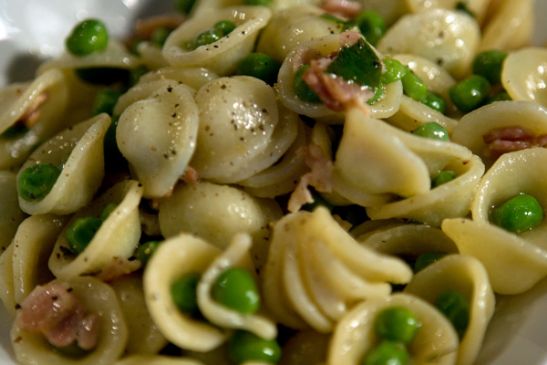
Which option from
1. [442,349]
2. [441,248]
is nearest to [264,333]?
[442,349]

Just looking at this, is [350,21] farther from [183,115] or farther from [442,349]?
[442,349]

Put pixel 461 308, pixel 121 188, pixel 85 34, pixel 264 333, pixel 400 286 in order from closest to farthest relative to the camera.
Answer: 1. pixel 264 333
2. pixel 461 308
3. pixel 400 286
4. pixel 121 188
5. pixel 85 34

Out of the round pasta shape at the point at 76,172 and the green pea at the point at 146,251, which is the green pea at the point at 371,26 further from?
the green pea at the point at 146,251

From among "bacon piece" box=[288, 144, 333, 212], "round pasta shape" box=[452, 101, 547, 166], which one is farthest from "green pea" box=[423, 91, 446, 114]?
"bacon piece" box=[288, 144, 333, 212]

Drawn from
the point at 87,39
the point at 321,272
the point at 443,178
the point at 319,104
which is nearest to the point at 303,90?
the point at 319,104

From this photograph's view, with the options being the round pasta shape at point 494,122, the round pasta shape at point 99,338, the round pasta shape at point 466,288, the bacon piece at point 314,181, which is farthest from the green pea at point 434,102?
the round pasta shape at point 99,338

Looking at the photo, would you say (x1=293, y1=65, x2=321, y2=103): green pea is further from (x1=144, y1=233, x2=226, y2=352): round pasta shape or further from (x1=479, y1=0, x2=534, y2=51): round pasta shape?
(x1=479, y1=0, x2=534, y2=51): round pasta shape
